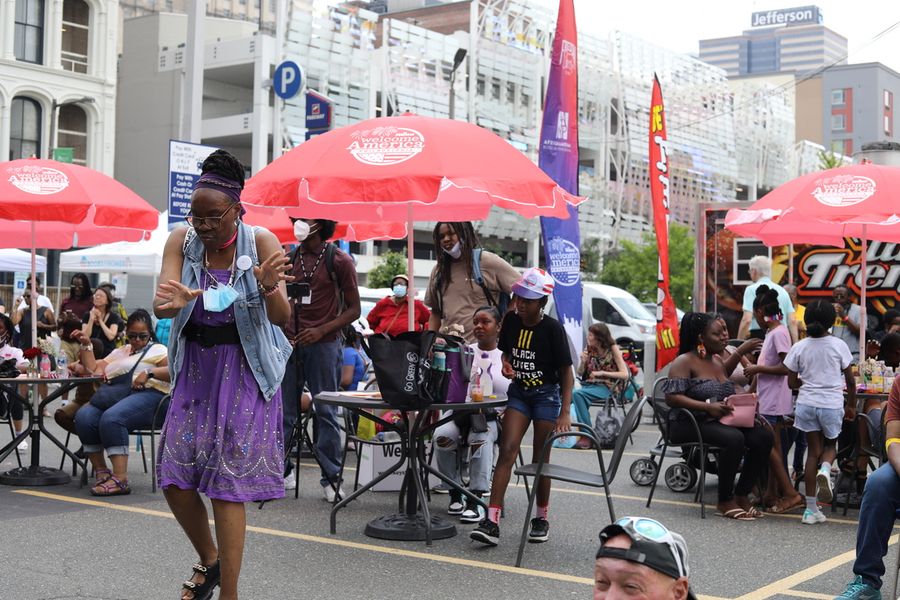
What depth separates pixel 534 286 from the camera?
7.28m

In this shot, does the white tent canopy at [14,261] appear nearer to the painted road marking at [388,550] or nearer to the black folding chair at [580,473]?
the painted road marking at [388,550]

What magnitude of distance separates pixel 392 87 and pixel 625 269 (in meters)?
14.3

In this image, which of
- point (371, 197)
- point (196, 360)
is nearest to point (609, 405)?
point (371, 197)

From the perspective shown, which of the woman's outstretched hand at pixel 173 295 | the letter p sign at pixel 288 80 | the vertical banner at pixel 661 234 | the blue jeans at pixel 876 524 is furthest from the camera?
the letter p sign at pixel 288 80

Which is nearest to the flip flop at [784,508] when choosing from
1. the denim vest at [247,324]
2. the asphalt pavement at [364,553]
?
the asphalt pavement at [364,553]

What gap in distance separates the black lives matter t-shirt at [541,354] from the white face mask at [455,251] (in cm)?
110

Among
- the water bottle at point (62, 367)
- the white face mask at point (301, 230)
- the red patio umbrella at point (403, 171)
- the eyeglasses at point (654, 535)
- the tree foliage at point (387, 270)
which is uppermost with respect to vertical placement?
the tree foliage at point (387, 270)

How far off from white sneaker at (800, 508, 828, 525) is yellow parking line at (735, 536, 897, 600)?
93 centimetres

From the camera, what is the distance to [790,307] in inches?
458

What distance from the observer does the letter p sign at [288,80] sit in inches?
1743

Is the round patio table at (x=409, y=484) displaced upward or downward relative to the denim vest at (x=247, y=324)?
downward

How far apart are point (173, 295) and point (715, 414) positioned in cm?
492

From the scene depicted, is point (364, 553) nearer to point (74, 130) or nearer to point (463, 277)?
point (463, 277)

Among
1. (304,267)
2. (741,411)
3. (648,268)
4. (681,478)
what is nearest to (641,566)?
(741,411)
